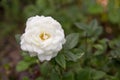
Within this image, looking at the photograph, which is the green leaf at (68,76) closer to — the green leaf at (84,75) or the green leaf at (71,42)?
the green leaf at (84,75)

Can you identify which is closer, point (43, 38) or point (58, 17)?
point (43, 38)

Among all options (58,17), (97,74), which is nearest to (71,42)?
(97,74)

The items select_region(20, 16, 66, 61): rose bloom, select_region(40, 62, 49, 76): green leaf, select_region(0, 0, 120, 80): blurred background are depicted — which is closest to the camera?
select_region(20, 16, 66, 61): rose bloom

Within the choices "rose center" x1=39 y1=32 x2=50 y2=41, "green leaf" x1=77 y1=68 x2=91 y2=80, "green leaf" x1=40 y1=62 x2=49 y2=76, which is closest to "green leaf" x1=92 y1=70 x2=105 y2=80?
"green leaf" x1=77 y1=68 x2=91 y2=80

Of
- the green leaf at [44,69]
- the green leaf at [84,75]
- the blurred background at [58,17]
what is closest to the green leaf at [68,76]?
the green leaf at [84,75]

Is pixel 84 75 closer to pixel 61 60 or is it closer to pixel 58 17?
pixel 61 60

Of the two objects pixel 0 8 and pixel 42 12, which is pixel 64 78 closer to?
pixel 42 12

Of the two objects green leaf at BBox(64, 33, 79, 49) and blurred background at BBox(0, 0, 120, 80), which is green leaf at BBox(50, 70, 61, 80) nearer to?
green leaf at BBox(64, 33, 79, 49)

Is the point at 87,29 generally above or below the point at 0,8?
above

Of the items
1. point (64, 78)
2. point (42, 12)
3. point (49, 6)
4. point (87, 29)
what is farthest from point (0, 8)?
point (64, 78)
